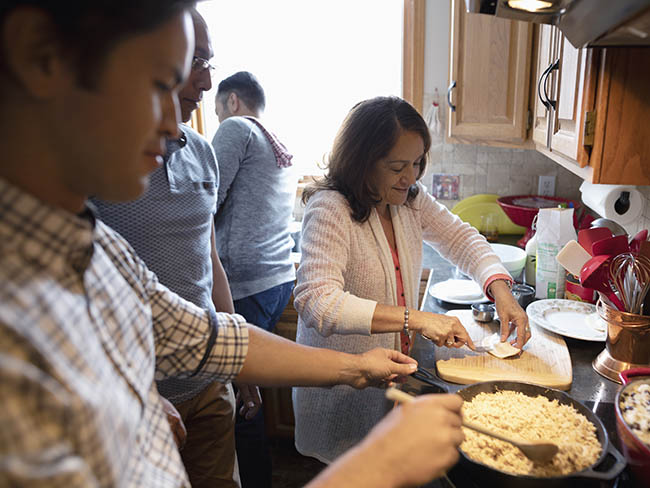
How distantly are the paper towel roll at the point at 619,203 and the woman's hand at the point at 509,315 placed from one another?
561mm

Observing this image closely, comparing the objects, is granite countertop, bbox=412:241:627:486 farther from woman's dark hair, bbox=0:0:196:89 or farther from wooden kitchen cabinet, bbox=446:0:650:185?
woman's dark hair, bbox=0:0:196:89

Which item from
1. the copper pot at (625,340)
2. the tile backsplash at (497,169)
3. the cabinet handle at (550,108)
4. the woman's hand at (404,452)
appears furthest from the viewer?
the tile backsplash at (497,169)

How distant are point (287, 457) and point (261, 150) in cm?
160

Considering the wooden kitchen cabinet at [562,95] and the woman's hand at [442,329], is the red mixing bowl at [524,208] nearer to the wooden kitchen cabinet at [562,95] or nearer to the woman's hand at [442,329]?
the wooden kitchen cabinet at [562,95]

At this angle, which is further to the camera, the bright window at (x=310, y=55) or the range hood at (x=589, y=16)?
the bright window at (x=310, y=55)

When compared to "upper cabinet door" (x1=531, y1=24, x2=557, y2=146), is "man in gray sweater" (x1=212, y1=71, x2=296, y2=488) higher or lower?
lower

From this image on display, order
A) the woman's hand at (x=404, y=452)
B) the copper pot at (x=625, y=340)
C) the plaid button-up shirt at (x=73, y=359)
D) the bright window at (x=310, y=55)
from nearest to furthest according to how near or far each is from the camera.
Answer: the plaid button-up shirt at (x=73, y=359) → the woman's hand at (x=404, y=452) → the copper pot at (x=625, y=340) → the bright window at (x=310, y=55)

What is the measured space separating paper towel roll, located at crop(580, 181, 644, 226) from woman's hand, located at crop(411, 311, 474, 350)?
853 millimetres

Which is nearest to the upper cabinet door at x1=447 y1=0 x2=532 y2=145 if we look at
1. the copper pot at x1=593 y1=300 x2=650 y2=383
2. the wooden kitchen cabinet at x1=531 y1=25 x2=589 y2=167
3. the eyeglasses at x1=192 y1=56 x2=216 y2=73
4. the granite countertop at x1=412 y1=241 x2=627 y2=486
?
the wooden kitchen cabinet at x1=531 y1=25 x2=589 y2=167

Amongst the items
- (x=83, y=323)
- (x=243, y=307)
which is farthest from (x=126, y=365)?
(x=243, y=307)

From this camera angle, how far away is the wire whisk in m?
1.11

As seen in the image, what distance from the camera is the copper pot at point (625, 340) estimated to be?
3.68ft

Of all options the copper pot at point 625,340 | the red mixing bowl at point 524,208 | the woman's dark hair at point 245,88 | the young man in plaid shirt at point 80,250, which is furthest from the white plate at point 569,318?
the woman's dark hair at point 245,88

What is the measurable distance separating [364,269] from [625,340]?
2.22ft
